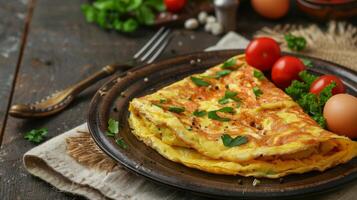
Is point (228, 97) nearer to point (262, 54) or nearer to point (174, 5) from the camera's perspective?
point (262, 54)

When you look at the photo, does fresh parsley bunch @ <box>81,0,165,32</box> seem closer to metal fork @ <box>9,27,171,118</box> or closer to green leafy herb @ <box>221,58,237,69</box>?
metal fork @ <box>9,27,171,118</box>

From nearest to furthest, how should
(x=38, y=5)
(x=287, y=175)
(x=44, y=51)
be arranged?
(x=287, y=175)
(x=44, y=51)
(x=38, y=5)

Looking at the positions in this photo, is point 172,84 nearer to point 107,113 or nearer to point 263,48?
point 107,113

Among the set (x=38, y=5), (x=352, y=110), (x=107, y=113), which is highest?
(x=352, y=110)

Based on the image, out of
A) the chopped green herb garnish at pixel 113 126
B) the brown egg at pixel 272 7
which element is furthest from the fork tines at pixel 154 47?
the chopped green herb garnish at pixel 113 126

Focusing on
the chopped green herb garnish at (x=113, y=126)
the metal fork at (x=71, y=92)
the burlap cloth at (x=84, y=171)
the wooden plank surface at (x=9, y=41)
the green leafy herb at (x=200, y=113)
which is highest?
the green leafy herb at (x=200, y=113)

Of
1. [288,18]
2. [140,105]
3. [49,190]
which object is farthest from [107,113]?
[288,18]

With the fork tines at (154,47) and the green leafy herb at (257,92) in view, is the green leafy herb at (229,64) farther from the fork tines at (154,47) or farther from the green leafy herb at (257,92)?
the fork tines at (154,47)
